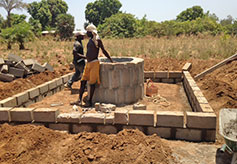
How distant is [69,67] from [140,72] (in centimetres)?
441

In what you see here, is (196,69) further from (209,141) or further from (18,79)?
(18,79)

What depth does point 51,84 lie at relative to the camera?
20.9 feet

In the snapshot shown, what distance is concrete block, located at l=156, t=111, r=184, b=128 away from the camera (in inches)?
137

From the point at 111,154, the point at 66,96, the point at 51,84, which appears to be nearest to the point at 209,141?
the point at 111,154

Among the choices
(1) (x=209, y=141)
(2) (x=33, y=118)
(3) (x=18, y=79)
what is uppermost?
(3) (x=18, y=79)

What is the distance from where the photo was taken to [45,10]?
41.3 m

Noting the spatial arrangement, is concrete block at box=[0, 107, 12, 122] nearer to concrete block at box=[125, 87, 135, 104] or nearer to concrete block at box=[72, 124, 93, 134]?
concrete block at box=[72, 124, 93, 134]

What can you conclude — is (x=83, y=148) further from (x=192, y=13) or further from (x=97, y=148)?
(x=192, y=13)

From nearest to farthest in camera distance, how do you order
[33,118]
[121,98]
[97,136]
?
1. [97,136]
2. [33,118]
3. [121,98]

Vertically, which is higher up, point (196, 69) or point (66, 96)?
point (196, 69)

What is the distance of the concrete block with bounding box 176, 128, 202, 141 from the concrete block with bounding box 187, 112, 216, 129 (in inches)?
4.3

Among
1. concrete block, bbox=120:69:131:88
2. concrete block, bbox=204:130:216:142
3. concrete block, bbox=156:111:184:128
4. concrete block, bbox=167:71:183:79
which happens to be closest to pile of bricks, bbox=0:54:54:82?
concrete block, bbox=120:69:131:88

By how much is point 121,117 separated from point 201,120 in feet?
4.37

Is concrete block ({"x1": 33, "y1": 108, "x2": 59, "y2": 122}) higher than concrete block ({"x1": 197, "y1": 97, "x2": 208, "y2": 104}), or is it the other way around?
concrete block ({"x1": 197, "y1": 97, "x2": 208, "y2": 104})
